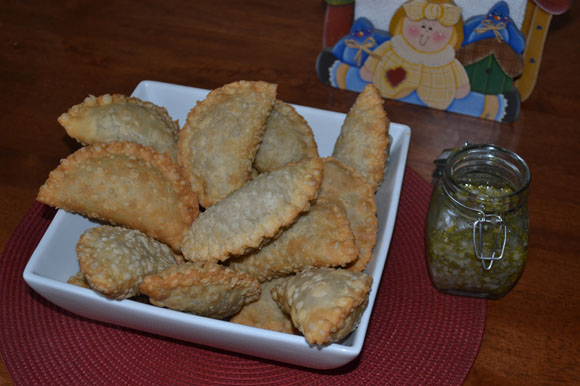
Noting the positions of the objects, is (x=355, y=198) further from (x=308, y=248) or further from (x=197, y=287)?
(x=197, y=287)

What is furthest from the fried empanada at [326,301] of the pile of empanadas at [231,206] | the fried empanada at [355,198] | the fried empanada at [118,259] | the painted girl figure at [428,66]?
the painted girl figure at [428,66]

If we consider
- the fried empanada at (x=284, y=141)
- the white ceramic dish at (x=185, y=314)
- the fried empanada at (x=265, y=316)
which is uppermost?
the fried empanada at (x=284, y=141)

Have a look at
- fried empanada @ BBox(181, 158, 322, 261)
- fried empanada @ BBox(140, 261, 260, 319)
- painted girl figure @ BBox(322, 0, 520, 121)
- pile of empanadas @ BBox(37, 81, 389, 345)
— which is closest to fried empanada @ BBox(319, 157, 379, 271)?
pile of empanadas @ BBox(37, 81, 389, 345)

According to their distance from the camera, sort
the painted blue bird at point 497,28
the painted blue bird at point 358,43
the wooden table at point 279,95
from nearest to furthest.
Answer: the wooden table at point 279,95
the painted blue bird at point 497,28
the painted blue bird at point 358,43

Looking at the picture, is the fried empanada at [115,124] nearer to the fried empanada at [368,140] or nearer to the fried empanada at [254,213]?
the fried empanada at [254,213]

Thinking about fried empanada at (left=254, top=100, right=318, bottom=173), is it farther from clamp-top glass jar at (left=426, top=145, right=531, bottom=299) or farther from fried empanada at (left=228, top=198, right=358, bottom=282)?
clamp-top glass jar at (left=426, top=145, right=531, bottom=299)

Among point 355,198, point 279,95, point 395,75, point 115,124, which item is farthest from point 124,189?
point 395,75
